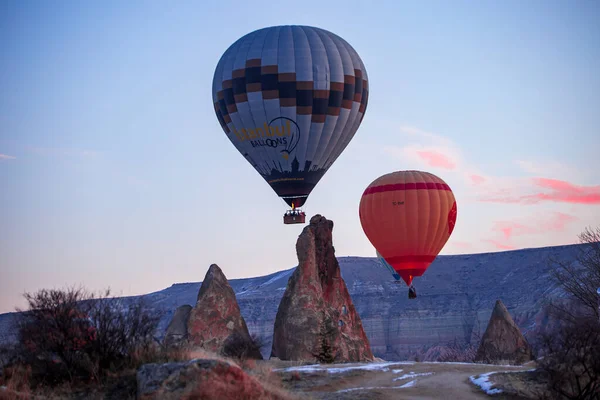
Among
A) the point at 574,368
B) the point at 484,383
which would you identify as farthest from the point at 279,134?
the point at 574,368

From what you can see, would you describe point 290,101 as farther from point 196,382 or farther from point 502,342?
point 196,382

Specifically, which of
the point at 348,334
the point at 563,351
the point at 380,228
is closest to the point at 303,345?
the point at 348,334

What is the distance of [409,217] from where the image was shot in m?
49.8

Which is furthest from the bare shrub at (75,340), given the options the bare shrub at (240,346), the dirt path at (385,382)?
the bare shrub at (240,346)

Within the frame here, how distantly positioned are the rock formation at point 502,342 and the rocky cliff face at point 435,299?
75.1 m

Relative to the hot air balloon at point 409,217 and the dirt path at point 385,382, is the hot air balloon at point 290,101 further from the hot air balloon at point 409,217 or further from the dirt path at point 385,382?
the dirt path at point 385,382

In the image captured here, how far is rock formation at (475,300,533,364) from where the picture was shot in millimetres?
53241

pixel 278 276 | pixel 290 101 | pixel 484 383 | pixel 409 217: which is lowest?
pixel 484 383

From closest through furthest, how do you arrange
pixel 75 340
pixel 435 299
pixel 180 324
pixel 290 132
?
pixel 75 340, pixel 180 324, pixel 290 132, pixel 435 299

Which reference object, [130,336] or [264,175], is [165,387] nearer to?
[130,336]

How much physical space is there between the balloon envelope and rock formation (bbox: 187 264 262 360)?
956 cm

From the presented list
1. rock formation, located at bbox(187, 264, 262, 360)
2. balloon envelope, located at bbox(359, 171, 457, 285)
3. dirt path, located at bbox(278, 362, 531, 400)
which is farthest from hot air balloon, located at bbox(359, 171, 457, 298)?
dirt path, located at bbox(278, 362, 531, 400)

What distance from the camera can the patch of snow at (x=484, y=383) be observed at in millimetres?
23203

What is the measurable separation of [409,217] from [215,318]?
A: 12.0 m
